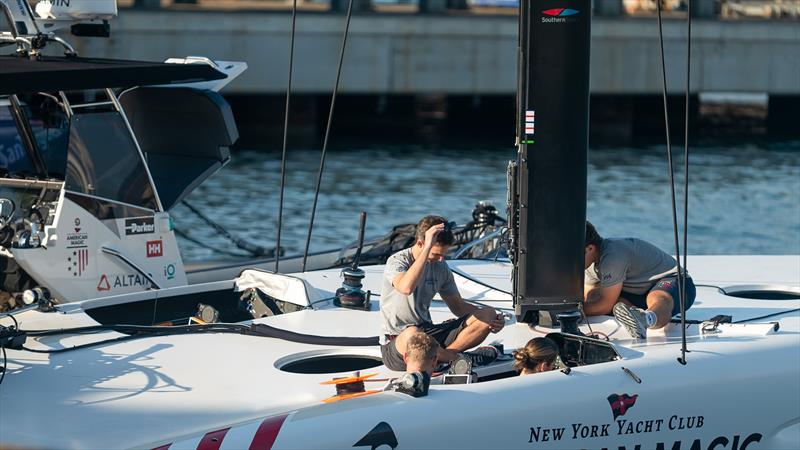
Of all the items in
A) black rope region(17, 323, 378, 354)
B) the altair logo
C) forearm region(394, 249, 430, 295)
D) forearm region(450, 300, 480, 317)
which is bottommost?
black rope region(17, 323, 378, 354)

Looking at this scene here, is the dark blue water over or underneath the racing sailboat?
underneath

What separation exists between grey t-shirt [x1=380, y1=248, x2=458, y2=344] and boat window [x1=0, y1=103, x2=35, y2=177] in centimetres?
417

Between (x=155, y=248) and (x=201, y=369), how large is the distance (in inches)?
133

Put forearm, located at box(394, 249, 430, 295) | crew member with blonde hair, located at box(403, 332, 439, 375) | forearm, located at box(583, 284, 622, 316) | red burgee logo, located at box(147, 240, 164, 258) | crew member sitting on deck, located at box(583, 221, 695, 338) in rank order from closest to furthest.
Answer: crew member with blonde hair, located at box(403, 332, 439, 375) < forearm, located at box(394, 249, 430, 295) < crew member sitting on deck, located at box(583, 221, 695, 338) < forearm, located at box(583, 284, 622, 316) < red burgee logo, located at box(147, 240, 164, 258)

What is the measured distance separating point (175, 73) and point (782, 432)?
5.09 metres

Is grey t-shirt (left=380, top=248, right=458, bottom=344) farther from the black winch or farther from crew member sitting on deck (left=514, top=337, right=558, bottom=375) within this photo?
the black winch

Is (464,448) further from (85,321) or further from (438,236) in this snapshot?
(85,321)

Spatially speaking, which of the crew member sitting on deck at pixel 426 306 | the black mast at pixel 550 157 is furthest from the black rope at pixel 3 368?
the black mast at pixel 550 157

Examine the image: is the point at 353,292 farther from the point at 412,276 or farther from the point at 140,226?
the point at 140,226

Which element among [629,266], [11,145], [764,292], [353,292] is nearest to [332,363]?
[353,292]

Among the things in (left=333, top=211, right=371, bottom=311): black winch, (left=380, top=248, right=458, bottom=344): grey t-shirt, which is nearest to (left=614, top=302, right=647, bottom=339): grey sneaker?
(left=380, top=248, right=458, bottom=344): grey t-shirt

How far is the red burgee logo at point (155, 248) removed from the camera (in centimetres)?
1103

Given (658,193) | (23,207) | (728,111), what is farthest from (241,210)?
(728,111)

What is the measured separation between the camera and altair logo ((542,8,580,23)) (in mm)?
8062
